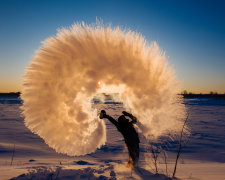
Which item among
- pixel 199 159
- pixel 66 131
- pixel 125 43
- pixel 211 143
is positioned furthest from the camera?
pixel 211 143

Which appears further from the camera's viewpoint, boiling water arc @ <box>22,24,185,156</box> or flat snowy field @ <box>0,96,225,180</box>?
boiling water arc @ <box>22,24,185,156</box>

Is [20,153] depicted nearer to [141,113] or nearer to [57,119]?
[57,119]

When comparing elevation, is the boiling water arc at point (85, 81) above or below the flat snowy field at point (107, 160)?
above

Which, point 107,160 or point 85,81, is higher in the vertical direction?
point 85,81

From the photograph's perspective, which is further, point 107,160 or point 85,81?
point 107,160

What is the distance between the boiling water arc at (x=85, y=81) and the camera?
12.1 ft

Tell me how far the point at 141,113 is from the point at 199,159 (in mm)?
3383

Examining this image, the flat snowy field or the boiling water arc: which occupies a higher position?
the boiling water arc

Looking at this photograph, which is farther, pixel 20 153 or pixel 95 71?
pixel 20 153

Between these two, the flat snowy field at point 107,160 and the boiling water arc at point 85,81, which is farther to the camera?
the boiling water arc at point 85,81

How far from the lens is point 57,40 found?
379 cm

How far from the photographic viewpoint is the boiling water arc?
370cm

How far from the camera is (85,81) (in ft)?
12.6

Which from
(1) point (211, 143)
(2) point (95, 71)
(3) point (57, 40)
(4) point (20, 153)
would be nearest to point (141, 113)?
(2) point (95, 71)
